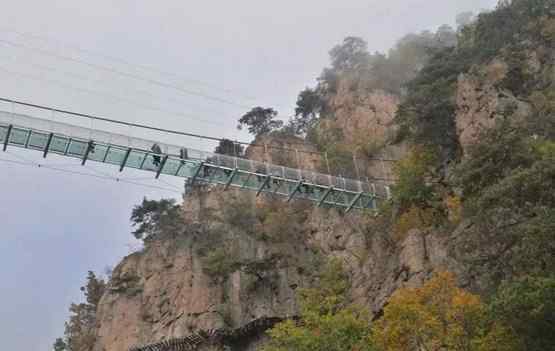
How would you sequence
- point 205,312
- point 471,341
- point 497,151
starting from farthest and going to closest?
point 205,312, point 497,151, point 471,341

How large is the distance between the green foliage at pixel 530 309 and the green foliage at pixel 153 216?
23.6 meters

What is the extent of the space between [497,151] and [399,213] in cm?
755

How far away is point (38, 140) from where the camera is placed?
20.6m

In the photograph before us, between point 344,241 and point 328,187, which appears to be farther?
point 344,241

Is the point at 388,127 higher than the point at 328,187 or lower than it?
higher

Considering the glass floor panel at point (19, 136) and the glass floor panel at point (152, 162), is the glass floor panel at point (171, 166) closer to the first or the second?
A: the glass floor panel at point (152, 162)

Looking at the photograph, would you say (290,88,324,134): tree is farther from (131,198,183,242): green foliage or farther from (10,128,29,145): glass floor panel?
(10,128,29,145): glass floor panel

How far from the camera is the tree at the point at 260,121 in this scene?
4462 centimetres

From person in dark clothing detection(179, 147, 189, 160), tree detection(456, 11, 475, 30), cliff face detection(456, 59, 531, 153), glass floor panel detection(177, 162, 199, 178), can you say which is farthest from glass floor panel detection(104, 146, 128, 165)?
tree detection(456, 11, 475, 30)

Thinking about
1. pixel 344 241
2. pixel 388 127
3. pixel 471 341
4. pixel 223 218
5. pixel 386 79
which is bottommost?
pixel 471 341

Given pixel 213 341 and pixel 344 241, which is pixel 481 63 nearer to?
pixel 344 241

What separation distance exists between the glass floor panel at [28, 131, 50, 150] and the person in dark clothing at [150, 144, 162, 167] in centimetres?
312

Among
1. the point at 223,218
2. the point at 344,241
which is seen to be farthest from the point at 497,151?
the point at 223,218

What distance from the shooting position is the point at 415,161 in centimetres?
2695
